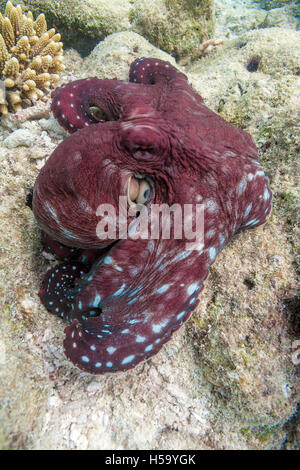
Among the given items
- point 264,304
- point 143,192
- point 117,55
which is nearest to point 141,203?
point 143,192

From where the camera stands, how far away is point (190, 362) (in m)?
3.04

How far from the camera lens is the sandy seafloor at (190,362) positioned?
272 centimetres

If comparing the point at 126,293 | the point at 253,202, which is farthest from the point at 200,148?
the point at 126,293

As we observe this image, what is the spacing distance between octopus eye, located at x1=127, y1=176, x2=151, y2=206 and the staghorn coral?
2943mm

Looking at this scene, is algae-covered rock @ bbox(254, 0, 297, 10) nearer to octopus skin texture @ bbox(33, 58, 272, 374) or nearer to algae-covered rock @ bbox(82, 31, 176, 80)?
algae-covered rock @ bbox(82, 31, 176, 80)

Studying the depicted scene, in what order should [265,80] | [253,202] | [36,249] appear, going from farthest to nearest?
[265,80], [36,249], [253,202]

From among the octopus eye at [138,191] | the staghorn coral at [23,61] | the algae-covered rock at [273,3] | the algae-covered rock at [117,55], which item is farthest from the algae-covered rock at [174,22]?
the algae-covered rock at [273,3]

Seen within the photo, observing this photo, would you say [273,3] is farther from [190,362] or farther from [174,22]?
[190,362]

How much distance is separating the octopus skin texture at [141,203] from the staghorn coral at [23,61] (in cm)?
256

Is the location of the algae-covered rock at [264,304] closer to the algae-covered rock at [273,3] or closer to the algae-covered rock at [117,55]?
the algae-covered rock at [117,55]

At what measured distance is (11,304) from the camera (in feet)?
9.36

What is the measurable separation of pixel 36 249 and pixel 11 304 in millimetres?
712

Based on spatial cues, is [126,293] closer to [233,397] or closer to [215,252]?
[215,252]
